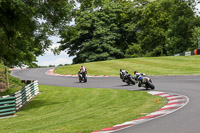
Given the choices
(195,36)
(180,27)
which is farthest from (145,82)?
(180,27)

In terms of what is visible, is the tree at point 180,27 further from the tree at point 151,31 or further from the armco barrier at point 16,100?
the armco barrier at point 16,100

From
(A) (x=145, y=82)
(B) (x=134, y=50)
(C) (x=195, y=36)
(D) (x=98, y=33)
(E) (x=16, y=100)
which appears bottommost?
(E) (x=16, y=100)

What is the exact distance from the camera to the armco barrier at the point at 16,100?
Result: 14876mm

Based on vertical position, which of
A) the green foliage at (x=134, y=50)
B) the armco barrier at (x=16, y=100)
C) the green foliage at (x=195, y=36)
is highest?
the green foliage at (x=195, y=36)

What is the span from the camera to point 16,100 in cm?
1661

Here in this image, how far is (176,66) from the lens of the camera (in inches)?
1596

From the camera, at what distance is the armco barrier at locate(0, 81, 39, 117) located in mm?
14876

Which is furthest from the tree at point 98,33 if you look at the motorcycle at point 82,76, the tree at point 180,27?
the motorcycle at point 82,76

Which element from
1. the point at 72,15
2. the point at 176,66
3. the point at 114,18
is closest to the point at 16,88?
the point at 72,15

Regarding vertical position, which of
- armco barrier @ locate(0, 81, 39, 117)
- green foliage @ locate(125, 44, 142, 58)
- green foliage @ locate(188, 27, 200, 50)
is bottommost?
armco barrier @ locate(0, 81, 39, 117)

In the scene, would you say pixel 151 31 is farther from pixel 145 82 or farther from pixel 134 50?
pixel 145 82

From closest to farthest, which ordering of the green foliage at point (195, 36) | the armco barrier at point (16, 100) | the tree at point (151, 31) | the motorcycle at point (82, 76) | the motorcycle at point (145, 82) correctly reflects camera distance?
the armco barrier at point (16, 100)
the motorcycle at point (145, 82)
the motorcycle at point (82, 76)
the green foliage at point (195, 36)
the tree at point (151, 31)

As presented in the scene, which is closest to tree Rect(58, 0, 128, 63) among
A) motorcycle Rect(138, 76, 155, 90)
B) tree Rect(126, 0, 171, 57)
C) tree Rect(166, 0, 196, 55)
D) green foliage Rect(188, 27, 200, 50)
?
tree Rect(126, 0, 171, 57)

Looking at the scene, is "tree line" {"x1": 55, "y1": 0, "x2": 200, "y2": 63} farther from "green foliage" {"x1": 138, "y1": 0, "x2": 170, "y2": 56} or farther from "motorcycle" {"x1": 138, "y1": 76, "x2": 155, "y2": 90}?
"motorcycle" {"x1": 138, "y1": 76, "x2": 155, "y2": 90}
